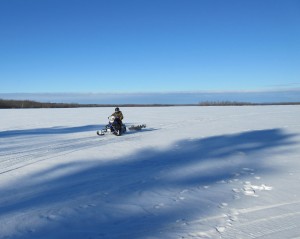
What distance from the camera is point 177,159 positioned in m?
9.12

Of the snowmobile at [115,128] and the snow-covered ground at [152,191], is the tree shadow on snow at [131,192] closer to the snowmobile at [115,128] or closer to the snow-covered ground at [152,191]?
the snow-covered ground at [152,191]

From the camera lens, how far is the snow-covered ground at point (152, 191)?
4422 millimetres

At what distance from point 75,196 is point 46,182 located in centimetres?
136

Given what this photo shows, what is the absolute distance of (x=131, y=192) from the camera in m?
6.09

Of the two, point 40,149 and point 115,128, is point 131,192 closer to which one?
point 40,149

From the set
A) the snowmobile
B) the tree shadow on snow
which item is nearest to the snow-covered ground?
the tree shadow on snow

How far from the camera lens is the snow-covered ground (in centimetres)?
442

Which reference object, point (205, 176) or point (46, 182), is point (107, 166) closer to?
point (46, 182)

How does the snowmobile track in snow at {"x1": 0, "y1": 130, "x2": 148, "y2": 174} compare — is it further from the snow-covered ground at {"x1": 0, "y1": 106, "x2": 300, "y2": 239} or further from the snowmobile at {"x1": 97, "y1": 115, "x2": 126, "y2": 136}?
the snowmobile at {"x1": 97, "y1": 115, "x2": 126, "y2": 136}

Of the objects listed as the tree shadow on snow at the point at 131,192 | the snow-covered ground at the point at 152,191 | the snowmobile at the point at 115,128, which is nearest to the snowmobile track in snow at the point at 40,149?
the snow-covered ground at the point at 152,191

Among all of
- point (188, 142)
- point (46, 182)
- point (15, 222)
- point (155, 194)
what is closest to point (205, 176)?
point (155, 194)

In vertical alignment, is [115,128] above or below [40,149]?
above

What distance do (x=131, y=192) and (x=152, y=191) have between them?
0.38 meters

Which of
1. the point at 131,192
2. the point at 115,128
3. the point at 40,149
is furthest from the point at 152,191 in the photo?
the point at 115,128
